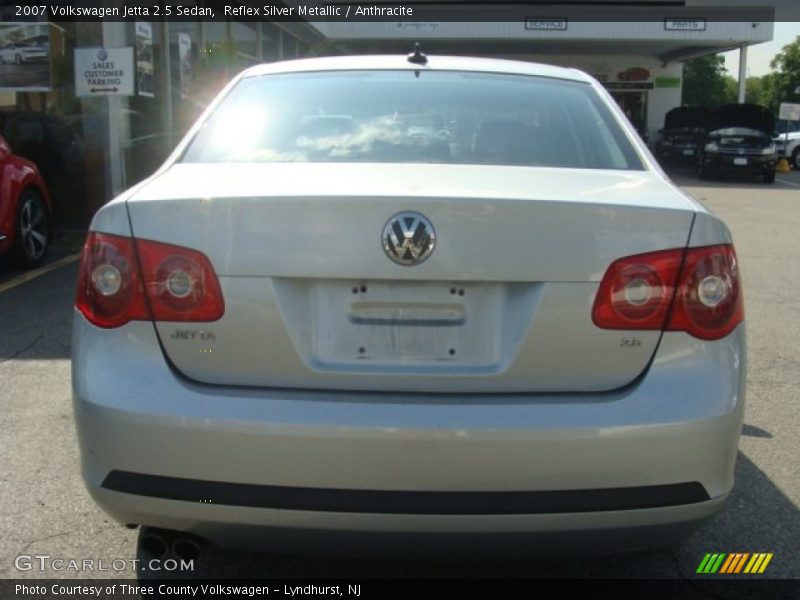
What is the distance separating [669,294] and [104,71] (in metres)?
8.75

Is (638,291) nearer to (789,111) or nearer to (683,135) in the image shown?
(683,135)

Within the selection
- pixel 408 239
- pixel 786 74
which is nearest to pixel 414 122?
pixel 408 239

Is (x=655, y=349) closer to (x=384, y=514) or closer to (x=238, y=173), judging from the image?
(x=384, y=514)

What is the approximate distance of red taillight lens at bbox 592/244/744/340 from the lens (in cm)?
222

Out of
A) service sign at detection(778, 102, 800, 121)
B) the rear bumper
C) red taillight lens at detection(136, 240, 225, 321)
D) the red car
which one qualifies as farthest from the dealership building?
the rear bumper

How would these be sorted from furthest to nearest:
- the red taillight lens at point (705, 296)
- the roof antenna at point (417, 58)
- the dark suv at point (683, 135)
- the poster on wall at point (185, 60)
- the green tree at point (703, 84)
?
the green tree at point (703, 84) < the dark suv at point (683, 135) < the poster on wall at point (185, 60) < the roof antenna at point (417, 58) < the red taillight lens at point (705, 296)

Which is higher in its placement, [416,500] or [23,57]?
[23,57]

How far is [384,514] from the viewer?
7.11ft

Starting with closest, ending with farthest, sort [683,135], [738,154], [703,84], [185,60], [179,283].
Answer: [179,283]
[185,60]
[738,154]
[683,135]
[703,84]

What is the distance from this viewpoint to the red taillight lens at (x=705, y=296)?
2.27 m

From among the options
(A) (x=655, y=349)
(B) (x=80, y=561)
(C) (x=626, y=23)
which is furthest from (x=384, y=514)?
(C) (x=626, y=23)

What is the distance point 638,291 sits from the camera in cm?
224

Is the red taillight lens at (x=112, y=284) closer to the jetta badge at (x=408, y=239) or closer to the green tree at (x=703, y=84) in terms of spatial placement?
the jetta badge at (x=408, y=239)
